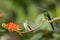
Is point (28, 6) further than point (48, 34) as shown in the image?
Yes

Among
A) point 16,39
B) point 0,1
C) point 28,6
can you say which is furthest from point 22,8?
point 16,39

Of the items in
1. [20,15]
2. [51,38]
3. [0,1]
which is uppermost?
[0,1]

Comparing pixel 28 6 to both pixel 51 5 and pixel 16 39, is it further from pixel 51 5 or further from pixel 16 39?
pixel 16 39

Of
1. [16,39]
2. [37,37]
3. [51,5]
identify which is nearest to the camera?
[16,39]

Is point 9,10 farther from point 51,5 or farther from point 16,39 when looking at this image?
point 16,39

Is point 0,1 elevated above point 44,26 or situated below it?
above

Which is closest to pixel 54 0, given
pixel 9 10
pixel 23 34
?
pixel 9 10

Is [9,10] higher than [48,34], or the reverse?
[9,10]

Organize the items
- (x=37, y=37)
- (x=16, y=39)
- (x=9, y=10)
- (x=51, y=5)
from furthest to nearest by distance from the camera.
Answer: (x=51, y=5) → (x=9, y=10) → (x=37, y=37) → (x=16, y=39)

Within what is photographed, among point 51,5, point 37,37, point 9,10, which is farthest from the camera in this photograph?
point 51,5
